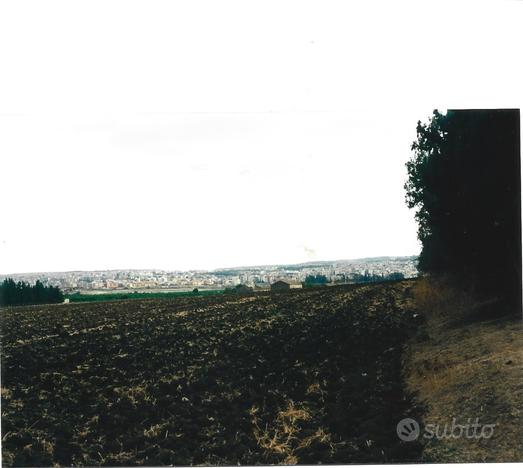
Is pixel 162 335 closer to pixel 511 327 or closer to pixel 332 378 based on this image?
pixel 332 378

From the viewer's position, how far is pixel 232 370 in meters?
6.56

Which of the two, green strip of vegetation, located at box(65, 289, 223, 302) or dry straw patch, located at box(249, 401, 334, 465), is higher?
green strip of vegetation, located at box(65, 289, 223, 302)

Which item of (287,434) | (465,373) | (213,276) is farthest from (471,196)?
(287,434)

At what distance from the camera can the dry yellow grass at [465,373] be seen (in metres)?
5.42

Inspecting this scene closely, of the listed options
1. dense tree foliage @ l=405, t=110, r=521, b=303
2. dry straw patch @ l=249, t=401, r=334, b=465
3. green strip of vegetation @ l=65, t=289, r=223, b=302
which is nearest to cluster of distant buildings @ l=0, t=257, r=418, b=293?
green strip of vegetation @ l=65, t=289, r=223, b=302

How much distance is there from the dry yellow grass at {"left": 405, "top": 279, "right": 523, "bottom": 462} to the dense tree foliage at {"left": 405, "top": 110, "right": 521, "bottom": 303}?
481 millimetres

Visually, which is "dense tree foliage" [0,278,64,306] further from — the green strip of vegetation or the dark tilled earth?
the green strip of vegetation

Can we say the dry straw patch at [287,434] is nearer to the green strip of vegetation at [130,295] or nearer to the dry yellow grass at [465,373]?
the dry yellow grass at [465,373]

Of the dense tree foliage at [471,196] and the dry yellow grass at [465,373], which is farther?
the dense tree foliage at [471,196]

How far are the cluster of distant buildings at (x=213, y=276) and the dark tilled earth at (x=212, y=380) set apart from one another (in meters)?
0.24

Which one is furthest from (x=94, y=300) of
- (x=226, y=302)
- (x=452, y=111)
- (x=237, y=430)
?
(x=452, y=111)

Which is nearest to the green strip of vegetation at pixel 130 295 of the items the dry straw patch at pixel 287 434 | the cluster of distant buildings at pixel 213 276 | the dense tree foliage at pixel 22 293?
the cluster of distant buildings at pixel 213 276

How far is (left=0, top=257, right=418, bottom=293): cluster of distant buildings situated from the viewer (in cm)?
618

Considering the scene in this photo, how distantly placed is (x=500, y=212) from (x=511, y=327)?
5.37 feet
